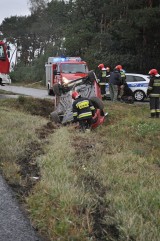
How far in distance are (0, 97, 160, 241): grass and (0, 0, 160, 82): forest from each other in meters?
20.3

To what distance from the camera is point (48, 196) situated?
15.0 ft

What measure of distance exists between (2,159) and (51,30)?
200ft

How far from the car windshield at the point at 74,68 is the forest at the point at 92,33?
7.70 metres

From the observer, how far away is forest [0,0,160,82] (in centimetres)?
2908

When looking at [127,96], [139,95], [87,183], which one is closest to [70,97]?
[127,96]

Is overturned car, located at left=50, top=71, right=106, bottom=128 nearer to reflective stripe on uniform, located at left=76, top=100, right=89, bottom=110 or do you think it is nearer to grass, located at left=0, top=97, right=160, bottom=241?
reflective stripe on uniform, located at left=76, top=100, right=89, bottom=110

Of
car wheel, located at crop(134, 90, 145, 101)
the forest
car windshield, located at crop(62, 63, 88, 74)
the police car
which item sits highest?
the forest

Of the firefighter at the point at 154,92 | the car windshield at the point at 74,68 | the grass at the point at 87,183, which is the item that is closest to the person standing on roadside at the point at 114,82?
the car windshield at the point at 74,68

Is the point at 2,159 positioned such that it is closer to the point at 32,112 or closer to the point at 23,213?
the point at 23,213

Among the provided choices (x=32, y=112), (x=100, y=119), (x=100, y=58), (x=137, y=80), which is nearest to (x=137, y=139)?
(x=100, y=119)

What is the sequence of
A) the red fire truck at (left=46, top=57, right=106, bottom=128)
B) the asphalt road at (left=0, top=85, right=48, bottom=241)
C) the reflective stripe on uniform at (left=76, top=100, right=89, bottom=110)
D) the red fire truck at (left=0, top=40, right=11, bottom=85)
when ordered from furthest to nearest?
the red fire truck at (left=0, top=40, right=11, bottom=85), the red fire truck at (left=46, top=57, right=106, bottom=128), the reflective stripe on uniform at (left=76, top=100, right=89, bottom=110), the asphalt road at (left=0, top=85, right=48, bottom=241)

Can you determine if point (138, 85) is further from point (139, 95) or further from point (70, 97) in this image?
point (70, 97)

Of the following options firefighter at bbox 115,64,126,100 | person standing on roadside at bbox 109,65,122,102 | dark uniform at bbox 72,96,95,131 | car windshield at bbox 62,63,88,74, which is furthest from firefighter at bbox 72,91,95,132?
car windshield at bbox 62,63,88,74

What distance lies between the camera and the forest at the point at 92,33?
95.4ft
